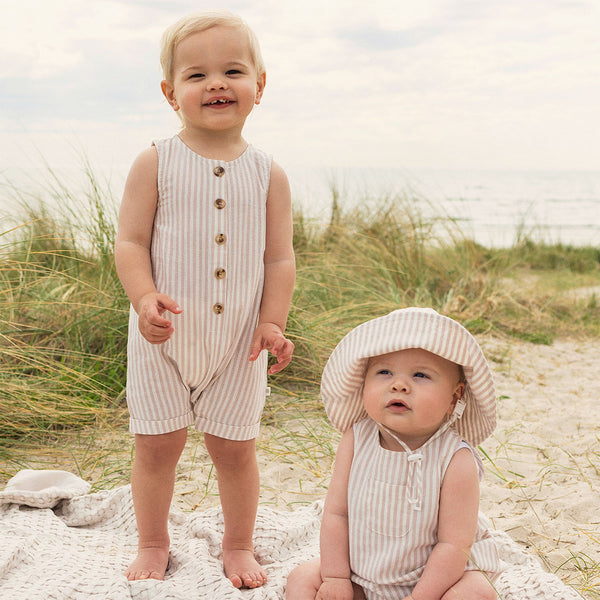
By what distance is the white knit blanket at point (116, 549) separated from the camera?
196 cm

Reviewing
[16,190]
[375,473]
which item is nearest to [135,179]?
[375,473]

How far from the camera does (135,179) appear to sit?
1.93m

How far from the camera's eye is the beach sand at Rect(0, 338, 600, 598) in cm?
244

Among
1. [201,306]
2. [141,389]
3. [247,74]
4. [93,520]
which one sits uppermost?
[247,74]

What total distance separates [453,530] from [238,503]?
2.33 ft

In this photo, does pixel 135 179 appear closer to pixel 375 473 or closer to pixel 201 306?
pixel 201 306

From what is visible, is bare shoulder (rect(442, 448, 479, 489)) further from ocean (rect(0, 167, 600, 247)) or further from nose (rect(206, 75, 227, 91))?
ocean (rect(0, 167, 600, 247))

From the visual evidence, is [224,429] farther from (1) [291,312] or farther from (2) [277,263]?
(1) [291,312]

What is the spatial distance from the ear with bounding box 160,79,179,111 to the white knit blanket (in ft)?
4.38

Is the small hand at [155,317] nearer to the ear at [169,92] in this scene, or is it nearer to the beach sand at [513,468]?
the ear at [169,92]

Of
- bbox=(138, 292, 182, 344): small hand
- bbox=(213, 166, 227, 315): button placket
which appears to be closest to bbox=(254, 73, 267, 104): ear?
bbox=(213, 166, 227, 315): button placket

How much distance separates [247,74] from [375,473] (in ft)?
3.65

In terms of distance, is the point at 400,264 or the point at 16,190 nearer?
the point at 16,190

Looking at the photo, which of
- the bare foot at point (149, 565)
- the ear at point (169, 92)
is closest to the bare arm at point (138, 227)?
the ear at point (169, 92)
